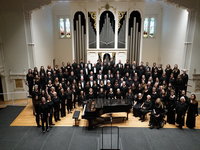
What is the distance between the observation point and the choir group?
26.9ft

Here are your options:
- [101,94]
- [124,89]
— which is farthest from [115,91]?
[101,94]

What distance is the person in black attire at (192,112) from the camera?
26.5ft

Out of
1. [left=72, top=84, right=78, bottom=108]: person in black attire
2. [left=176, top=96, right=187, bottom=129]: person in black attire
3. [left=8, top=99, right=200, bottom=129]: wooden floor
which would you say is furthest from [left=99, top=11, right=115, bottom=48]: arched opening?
[left=176, top=96, right=187, bottom=129]: person in black attire

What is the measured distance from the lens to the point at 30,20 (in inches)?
424

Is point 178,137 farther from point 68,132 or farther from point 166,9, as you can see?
point 166,9

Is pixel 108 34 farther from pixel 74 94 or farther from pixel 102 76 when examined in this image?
pixel 74 94

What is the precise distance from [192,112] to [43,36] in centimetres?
1013

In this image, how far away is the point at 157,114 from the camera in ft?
26.8

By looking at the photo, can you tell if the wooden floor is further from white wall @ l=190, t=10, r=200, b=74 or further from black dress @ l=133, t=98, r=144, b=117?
white wall @ l=190, t=10, r=200, b=74

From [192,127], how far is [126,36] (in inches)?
334

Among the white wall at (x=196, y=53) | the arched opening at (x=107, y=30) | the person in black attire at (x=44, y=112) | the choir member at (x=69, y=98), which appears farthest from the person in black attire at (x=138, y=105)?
the arched opening at (x=107, y=30)

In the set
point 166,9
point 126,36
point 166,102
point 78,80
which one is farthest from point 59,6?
point 166,102

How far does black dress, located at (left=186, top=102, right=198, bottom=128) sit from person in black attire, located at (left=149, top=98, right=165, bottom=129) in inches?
47.1

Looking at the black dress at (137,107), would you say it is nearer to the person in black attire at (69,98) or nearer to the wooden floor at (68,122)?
the wooden floor at (68,122)
